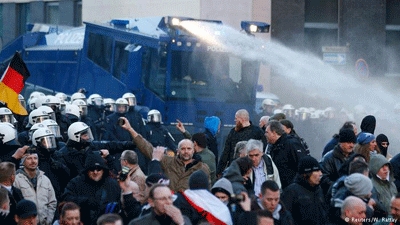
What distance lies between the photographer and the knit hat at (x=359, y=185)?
1252 centimetres

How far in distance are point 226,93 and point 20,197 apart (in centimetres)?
1293

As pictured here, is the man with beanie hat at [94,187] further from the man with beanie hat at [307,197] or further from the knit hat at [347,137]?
the knit hat at [347,137]

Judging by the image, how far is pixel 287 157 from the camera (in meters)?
15.8

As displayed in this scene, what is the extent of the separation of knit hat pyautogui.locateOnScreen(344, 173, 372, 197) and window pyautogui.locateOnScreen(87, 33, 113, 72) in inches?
613

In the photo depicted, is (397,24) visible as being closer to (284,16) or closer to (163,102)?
(284,16)

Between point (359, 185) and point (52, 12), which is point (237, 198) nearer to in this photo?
point (359, 185)

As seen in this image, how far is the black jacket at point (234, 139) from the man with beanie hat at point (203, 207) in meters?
5.57

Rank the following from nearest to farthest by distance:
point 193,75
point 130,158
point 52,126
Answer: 1. point 130,158
2. point 52,126
3. point 193,75

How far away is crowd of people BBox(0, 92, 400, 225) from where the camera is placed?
11.5 metres

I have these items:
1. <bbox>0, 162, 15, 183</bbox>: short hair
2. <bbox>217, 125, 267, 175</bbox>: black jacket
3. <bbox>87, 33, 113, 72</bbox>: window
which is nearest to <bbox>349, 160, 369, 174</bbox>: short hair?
<bbox>0, 162, 15, 183</bbox>: short hair

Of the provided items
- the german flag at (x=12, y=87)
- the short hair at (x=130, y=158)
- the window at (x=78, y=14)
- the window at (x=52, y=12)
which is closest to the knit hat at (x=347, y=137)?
the short hair at (x=130, y=158)

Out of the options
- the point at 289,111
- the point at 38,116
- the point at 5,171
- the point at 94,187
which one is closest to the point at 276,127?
the point at 94,187

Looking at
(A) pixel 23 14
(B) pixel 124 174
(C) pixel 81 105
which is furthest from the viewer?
(A) pixel 23 14

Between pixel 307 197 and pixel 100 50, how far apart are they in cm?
1577
